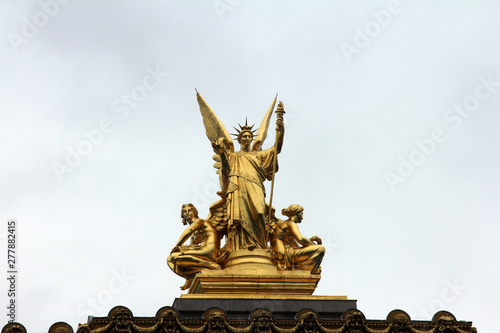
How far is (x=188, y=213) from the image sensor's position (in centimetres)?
3828

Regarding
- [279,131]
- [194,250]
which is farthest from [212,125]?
[194,250]

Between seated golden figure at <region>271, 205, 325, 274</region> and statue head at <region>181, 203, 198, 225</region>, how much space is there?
10.0ft

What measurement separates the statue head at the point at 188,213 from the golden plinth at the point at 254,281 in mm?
2756

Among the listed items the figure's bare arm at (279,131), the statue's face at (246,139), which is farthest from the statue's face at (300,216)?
the statue's face at (246,139)

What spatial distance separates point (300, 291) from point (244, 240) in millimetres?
3018

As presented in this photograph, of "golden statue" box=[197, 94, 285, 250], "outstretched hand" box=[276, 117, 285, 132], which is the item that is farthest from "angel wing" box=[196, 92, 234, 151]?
"outstretched hand" box=[276, 117, 285, 132]

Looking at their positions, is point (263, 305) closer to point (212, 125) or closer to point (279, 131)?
point (279, 131)

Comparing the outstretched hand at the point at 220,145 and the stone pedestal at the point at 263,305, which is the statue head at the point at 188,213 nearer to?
the outstretched hand at the point at 220,145

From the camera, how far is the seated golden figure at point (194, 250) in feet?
121

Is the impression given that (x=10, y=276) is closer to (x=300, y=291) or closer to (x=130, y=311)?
(x=130, y=311)

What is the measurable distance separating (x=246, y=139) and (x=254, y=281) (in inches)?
263

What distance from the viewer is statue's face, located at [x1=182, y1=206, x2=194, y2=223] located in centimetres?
3825

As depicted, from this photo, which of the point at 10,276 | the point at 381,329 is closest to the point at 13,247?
the point at 10,276

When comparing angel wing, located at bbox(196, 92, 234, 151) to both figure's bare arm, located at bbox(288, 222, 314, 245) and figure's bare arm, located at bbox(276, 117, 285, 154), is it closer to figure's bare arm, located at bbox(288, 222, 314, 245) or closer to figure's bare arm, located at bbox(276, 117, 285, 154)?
figure's bare arm, located at bbox(276, 117, 285, 154)
